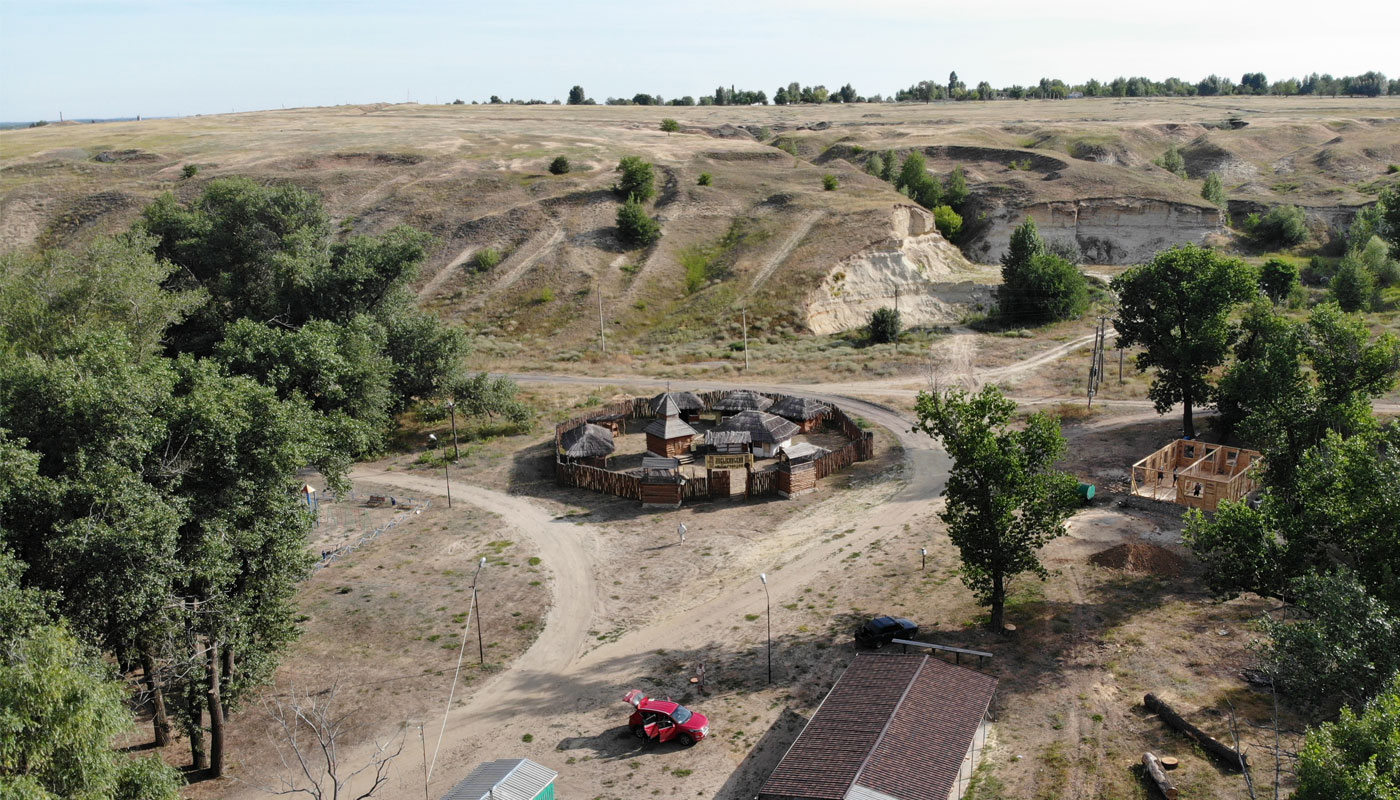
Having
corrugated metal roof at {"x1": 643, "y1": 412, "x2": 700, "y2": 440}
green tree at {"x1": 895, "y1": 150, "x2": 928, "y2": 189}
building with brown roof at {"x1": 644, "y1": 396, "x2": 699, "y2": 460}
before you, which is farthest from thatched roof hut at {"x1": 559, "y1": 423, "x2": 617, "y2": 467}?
green tree at {"x1": 895, "y1": 150, "x2": 928, "y2": 189}

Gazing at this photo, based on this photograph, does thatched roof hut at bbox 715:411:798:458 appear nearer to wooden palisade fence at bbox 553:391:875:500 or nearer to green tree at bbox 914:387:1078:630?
wooden palisade fence at bbox 553:391:875:500

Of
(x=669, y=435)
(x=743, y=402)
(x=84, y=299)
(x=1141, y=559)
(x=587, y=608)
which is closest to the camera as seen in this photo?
(x=587, y=608)

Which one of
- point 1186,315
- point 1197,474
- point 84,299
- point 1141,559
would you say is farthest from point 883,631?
point 84,299

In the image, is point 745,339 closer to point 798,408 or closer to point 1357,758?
point 798,408

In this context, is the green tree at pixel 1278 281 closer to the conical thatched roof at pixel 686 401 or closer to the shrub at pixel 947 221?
the shrub at pixel 947 221

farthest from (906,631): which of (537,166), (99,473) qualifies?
(537,166)

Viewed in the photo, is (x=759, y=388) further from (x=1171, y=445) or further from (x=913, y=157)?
(x=913, y=157)
